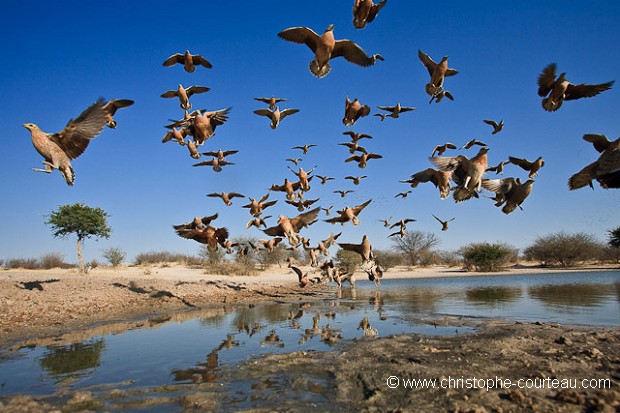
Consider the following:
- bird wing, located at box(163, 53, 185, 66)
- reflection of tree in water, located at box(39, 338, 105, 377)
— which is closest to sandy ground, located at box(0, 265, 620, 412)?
reflection of tree in water, located at box(39, 338, 105, 377)

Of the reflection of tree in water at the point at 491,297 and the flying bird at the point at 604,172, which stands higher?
the flying bird at the point at 604,172

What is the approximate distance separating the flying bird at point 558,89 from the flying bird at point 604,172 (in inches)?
141

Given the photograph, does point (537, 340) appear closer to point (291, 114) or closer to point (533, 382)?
point (533, 382)

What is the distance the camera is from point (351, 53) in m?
10.1

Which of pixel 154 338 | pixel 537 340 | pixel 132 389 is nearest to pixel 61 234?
pixel 154 338

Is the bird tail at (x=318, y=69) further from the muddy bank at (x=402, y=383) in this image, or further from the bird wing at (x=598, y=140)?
the muddy bank at (x=402, y=383)

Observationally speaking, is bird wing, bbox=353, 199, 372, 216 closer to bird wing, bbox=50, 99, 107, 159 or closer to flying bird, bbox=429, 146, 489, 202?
flying bird, bbox=429, 146, 489, 202

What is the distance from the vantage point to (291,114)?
13984 mm

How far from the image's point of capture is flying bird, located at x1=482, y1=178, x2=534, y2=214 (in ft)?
25.6

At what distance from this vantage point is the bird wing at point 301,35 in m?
9.12

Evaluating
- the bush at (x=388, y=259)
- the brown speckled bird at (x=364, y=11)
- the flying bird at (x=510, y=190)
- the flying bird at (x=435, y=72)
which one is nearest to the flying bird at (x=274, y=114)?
the flying bird at (x=435, y=72)

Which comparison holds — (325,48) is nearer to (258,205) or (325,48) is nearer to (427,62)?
(427,62)

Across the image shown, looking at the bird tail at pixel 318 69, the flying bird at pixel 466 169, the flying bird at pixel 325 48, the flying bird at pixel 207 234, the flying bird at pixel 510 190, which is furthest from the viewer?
the flying bird at pixel 207 234

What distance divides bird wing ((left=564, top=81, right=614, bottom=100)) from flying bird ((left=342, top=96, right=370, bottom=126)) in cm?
527
